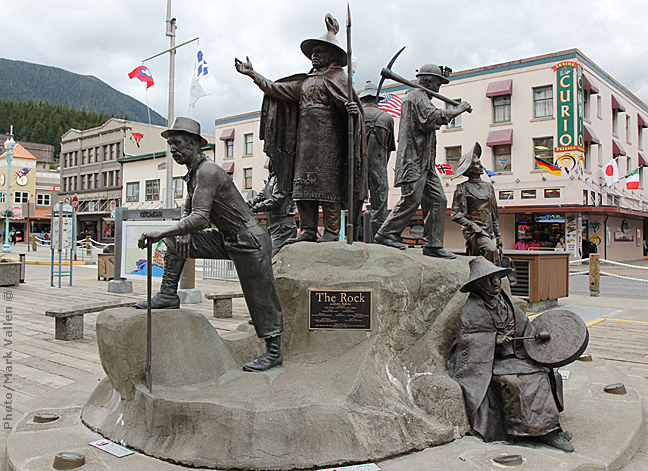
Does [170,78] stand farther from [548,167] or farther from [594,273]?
[548,167]

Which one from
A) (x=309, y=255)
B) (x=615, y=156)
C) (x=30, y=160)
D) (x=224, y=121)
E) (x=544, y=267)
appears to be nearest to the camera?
(x=309, y=255)

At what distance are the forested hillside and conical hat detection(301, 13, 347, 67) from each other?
86264 millimetres

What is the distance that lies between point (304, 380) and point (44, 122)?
316ft

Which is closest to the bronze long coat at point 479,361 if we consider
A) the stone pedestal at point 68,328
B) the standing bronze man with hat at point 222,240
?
the standing bronze man with hat at point 222,240

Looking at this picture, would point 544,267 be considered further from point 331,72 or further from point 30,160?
point 30,160

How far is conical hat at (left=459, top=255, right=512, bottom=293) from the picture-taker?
4070mm

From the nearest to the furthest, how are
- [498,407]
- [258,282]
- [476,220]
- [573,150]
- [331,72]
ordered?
[498,407]
[258,282]
[331,72]
[476,220]
[573,150]

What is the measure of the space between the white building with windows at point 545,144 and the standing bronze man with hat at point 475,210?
1625cm

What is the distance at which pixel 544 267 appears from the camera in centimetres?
1056

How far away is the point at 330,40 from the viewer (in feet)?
16.2

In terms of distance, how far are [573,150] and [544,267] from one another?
1365 centimetres

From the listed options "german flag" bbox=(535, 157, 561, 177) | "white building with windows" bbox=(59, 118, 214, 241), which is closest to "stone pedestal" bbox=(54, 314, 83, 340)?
"german flag" bbox=(535, 157, 561, 177)

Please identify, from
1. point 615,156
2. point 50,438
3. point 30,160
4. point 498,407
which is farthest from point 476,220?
point 30,160

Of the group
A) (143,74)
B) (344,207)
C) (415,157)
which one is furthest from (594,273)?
(143,74)
